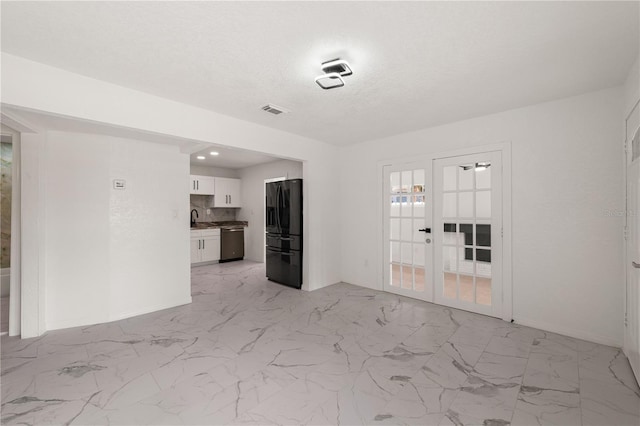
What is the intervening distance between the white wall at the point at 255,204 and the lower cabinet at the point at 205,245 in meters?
0.88

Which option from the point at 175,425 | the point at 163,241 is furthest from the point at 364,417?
the point at 163,241

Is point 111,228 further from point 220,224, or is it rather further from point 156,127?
point 220,224

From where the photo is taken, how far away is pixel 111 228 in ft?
11.3

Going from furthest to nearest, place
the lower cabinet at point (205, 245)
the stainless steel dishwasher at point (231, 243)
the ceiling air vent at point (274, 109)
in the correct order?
the stainless steel dishwasher at point (231, 243), the lower cabinet at point (205, 245), the ceiling air vent at point (274, 109)

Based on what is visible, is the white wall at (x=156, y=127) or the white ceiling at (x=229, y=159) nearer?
the white wall at (x=156, y=127)

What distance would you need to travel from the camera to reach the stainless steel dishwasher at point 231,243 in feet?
23.0

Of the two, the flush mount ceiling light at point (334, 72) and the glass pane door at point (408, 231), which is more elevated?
the flush mount ceiling light at point (334, 72)

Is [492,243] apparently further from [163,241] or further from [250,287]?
[163,241]

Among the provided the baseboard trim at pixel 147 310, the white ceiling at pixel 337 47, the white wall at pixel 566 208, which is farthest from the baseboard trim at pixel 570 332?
the baseboard trim at pixel 147 310

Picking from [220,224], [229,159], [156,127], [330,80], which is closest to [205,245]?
[220,224]

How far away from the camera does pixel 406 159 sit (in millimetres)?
4230

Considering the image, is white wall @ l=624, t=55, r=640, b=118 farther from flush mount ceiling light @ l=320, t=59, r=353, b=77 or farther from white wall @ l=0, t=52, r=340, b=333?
white wall @ l=0, t=52, r=340, b=333

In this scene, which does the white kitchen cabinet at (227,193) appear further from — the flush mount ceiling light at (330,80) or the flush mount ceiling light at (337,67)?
the flush mount ceiling light at (337,67)

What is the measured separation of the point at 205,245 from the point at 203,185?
1.46m
